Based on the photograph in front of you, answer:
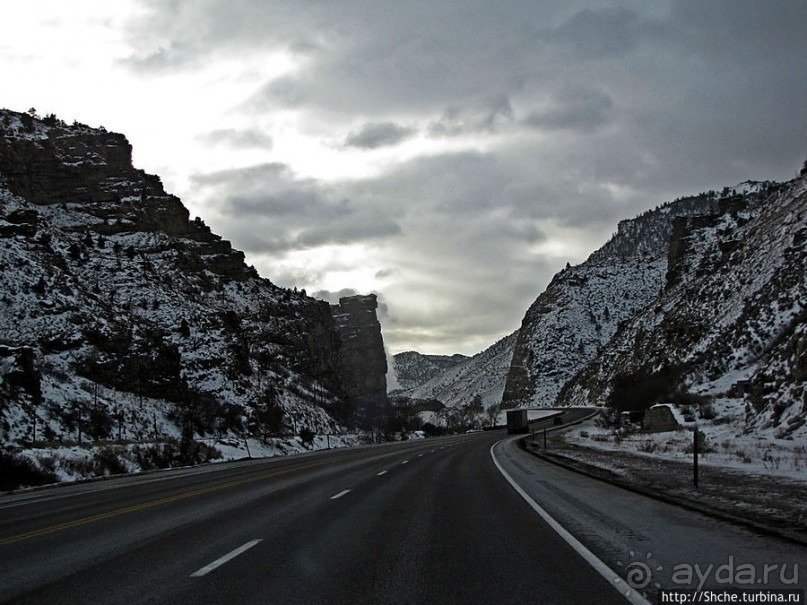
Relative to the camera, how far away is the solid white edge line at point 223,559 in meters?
7.35

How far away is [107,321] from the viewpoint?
246 ft

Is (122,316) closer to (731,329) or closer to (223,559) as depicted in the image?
(731,329)

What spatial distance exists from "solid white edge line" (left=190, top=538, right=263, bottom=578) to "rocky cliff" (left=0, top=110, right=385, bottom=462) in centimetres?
Answer: 3366

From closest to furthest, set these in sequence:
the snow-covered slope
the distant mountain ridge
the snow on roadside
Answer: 1. the snow on roadside
2. the snow-covered slope
3. the distant mountain ridge

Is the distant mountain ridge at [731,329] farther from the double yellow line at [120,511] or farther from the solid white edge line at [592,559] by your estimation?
the double yellow line at [120,511]

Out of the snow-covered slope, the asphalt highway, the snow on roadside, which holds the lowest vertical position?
the snow on roadside

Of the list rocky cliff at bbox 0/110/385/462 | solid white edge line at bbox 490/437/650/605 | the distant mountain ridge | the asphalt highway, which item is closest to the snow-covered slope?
the distant mountain ridge

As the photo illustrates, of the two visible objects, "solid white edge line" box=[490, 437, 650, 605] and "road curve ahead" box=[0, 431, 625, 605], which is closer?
"solid white edge line" box=[490, 437, 650, 605]

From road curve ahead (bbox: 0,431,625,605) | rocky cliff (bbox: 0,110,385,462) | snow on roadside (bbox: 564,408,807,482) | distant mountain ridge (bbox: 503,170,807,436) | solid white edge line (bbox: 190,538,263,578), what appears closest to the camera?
road curve ahead (bbox: 0,431,625,605)

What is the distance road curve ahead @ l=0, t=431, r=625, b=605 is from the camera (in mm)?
6422

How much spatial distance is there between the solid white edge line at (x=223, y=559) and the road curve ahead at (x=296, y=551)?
1cm

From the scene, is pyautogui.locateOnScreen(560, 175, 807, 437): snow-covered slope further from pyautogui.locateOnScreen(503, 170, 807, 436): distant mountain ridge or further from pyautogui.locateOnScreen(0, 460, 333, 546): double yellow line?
pyautogui.locateOnScreen(0, 460, 333, 546): double yellow line

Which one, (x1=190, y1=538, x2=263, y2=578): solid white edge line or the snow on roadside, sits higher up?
(x1=190, y1=538, x2=263, y2=578): solid white edge line

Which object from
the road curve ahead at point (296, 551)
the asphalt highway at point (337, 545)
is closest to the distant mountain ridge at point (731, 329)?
the asphalt highway at point (337, 545)
